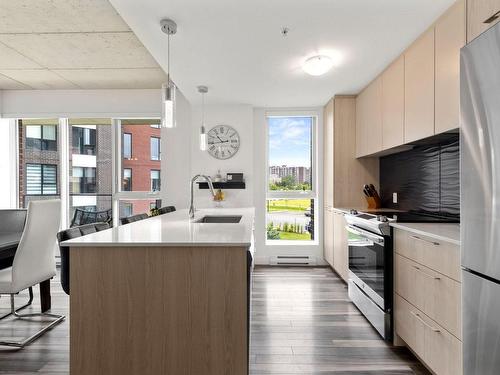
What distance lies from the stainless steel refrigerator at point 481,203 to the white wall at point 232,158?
328cm

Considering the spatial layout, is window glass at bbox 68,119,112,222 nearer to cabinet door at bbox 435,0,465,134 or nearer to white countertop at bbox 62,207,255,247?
white countertop at bbox 62,207,255,247

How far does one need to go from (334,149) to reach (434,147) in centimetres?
136

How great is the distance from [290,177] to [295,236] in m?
0.90

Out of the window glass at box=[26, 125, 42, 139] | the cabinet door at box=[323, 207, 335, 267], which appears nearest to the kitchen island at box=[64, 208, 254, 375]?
the cabinet door at box=[323, 207, 335, 267]

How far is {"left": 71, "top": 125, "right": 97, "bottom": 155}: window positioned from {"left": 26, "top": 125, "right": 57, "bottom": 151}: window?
11.3 inches

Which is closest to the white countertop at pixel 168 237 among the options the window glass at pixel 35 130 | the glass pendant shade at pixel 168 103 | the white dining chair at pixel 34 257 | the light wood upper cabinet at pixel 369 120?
the glass pendant shade at pixel 168 103

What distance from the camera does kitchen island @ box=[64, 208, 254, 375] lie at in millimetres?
1545

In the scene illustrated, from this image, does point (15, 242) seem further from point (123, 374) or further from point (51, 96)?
point (51, 96)

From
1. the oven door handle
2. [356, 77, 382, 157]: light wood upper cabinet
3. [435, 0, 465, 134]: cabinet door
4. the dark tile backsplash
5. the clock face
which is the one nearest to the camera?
[435, 0, 465, 134]: cabinet door

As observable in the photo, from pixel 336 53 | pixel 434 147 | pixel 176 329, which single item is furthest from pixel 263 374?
pixel 336 53

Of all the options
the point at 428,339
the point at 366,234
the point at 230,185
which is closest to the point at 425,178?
the point at 366,234

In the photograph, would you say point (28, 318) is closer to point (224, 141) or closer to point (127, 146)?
point (127, 146)

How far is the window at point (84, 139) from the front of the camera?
16.1ft

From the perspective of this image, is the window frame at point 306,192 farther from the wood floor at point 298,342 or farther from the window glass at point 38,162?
the window glass at point 38,162
